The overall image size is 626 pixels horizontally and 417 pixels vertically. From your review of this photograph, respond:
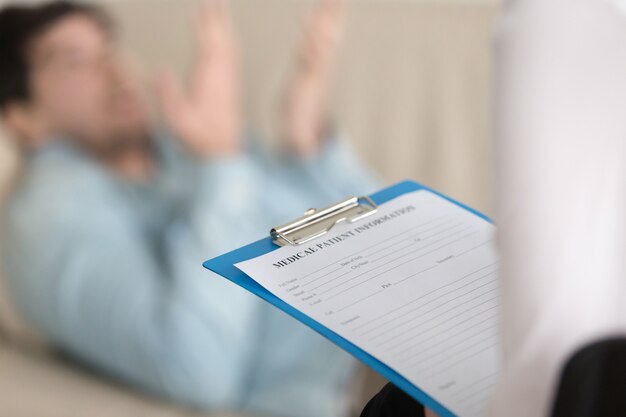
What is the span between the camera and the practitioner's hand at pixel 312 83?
1.33 m

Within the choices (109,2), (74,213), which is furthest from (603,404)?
(109,2)

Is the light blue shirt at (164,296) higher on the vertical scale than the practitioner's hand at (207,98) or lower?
lower

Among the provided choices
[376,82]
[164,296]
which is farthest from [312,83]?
[164,296]

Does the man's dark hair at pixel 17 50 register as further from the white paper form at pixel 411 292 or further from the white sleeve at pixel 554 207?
the white sleeve at pixel 554 207

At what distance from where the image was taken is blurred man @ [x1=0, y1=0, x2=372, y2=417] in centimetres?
110

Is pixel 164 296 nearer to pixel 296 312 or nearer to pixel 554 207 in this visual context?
pixel 296 312

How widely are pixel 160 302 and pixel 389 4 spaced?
0.73 meters

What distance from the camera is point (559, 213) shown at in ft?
0.89

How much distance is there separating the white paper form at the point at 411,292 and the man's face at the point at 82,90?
968mm

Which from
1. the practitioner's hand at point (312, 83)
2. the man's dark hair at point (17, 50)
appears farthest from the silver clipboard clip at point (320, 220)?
the man's dark hair at point (17, 50)

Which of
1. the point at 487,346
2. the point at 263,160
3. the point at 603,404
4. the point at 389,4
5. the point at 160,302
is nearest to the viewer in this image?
the point at 603,404

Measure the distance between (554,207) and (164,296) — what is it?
2.95 feet

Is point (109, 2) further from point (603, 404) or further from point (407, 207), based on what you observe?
point (603, 404)

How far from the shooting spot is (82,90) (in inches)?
52.9
